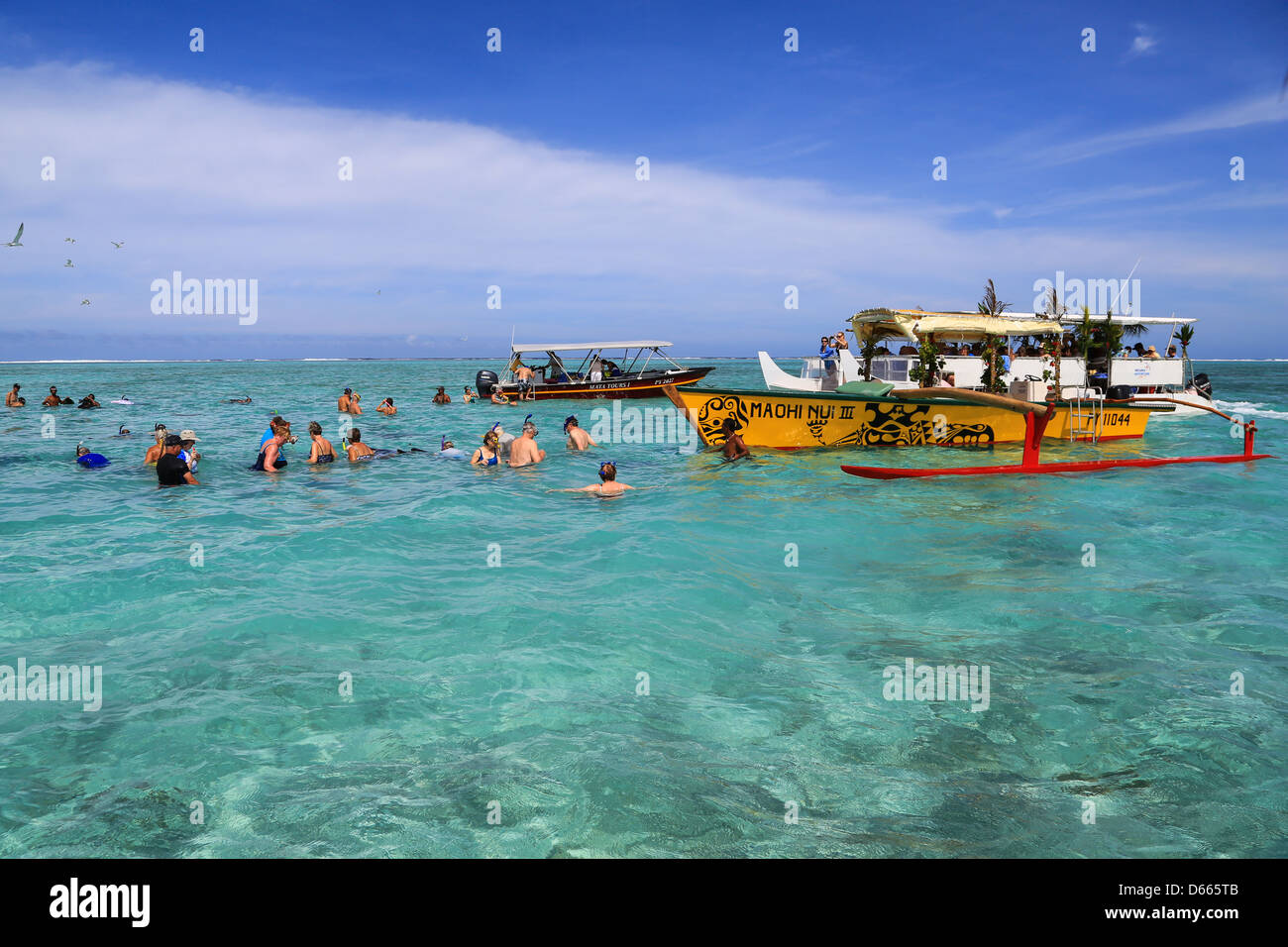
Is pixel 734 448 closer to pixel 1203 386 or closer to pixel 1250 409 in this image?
pixel 1203 386

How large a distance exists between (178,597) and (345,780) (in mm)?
4972

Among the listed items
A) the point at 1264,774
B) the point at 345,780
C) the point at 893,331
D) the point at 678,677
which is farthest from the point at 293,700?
the point at 893,331

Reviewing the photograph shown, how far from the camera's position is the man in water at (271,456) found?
16.2 m

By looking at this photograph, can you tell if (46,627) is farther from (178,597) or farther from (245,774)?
(245,774)

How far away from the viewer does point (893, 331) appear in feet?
Answer: 73.6

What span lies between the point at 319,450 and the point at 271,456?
1.09m

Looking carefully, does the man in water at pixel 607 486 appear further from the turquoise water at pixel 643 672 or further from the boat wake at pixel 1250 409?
the boat wake at pixel 1250 409

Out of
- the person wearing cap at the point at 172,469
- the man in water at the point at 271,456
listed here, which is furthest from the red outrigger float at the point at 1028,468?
the person wearing cap at the point at 172,469

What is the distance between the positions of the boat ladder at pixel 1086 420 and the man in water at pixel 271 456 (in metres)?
20.8

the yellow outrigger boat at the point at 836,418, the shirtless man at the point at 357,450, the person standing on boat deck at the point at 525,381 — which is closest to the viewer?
the yellow outrigger boat at the point at 836,418
